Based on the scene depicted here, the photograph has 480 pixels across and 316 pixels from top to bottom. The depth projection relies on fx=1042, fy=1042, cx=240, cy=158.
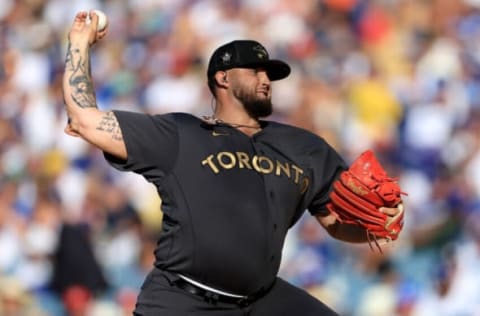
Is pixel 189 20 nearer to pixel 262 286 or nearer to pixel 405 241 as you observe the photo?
pixel 405 241

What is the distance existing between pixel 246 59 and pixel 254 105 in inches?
8.6

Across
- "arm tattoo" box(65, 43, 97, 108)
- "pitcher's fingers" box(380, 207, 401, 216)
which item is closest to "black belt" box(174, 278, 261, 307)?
"pitcher's fingers" box(380, 207, 401, 216)

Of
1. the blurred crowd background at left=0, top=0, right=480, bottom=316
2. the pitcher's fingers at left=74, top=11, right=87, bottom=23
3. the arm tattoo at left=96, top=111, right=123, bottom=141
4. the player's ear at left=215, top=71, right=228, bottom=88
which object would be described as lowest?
the blurred crowd background at left=0, top=0, right=480, bottom=316

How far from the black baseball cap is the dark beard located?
142 millimetres

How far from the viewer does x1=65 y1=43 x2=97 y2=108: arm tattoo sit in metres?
4.30

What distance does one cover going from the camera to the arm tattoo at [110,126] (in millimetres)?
4246

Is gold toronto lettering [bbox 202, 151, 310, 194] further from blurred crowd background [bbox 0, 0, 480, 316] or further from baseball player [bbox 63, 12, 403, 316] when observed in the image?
blurred crowd background [bbox 0, 0, 480, 316]

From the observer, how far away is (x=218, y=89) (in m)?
4.85

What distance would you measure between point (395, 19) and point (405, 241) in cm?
215

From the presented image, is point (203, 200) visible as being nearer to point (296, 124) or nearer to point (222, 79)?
point (222, 79)

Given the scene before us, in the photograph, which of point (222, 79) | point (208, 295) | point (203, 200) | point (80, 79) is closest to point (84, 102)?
point (80, 79)

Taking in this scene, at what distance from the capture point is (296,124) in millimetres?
8133

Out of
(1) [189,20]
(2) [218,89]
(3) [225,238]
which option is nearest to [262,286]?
(3) [225,238]

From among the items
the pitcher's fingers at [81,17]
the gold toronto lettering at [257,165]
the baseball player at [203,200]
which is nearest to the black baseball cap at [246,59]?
the baseball player at [203,200]
